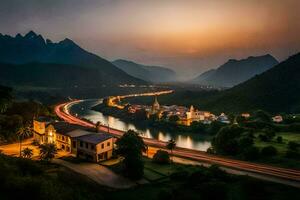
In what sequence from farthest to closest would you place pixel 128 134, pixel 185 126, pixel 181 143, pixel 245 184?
pixel 185 126 → pixel 181 143 → pixel 128 134 → pixel 245 184

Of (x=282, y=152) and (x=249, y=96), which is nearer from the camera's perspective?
(x=282, y=152)

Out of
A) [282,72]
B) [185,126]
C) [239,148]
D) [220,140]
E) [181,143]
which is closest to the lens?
[239,148]

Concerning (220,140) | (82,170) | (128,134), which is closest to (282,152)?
(220,140)

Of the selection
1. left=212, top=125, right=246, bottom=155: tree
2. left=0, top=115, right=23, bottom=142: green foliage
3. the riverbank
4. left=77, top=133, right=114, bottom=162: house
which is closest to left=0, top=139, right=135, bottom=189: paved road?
left=77, top=133, right=114, bottom=162: house

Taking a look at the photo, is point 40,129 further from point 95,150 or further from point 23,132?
point 95,150

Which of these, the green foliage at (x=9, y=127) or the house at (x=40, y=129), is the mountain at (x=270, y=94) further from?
the green foliage at (x=9, y=127)

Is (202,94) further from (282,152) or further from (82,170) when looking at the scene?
(82,170)

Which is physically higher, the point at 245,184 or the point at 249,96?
the point at 249,96
